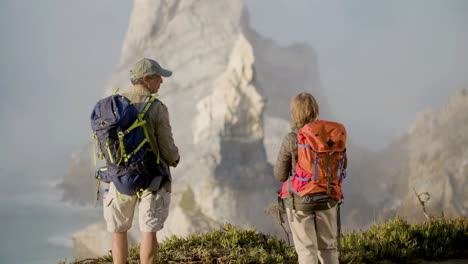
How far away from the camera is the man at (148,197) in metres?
3.96

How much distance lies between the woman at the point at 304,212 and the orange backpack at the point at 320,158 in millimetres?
92

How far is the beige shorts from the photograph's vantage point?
395 cm

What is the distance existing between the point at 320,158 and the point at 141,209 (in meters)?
1.52

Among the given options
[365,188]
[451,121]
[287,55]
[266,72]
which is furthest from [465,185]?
[287,55]

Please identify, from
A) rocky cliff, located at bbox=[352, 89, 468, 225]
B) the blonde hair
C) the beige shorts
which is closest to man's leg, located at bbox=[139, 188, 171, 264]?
the beige shorts

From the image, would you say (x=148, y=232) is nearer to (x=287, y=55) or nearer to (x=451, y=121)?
(x=451, y=121)

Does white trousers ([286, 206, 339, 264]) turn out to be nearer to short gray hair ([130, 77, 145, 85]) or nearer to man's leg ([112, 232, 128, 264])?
man's leg ([112, 232, 128, 264])

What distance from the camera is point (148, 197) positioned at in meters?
3.97

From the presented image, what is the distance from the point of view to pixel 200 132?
25578 millimetres

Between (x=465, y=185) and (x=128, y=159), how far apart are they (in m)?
26.8

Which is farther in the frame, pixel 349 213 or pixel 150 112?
pixel 349 213

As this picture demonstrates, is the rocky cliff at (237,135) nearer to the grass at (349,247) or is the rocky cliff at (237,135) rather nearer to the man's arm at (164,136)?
the grass at (349,247)

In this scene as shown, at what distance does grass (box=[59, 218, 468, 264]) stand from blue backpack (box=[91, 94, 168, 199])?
1635 mm

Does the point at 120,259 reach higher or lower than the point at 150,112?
lower
